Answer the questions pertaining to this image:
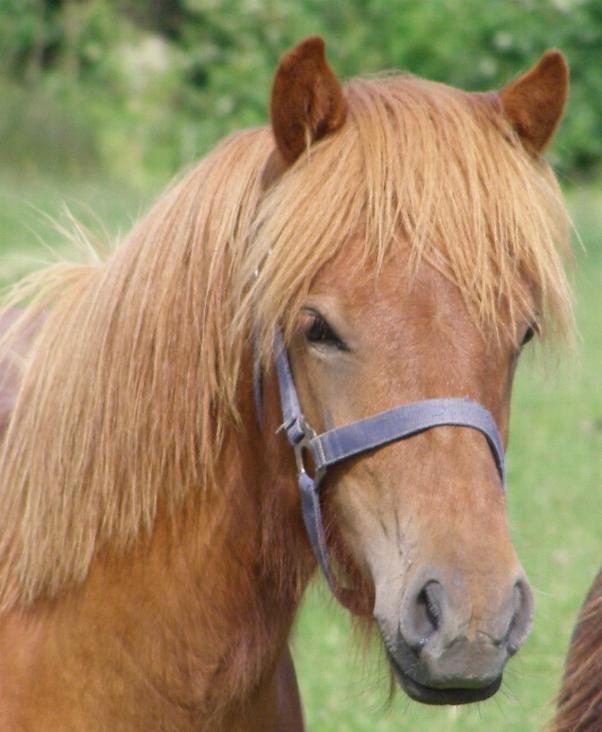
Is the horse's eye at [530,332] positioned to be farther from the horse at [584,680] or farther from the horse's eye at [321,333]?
the horse at [584,680]

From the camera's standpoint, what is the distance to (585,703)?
2.34m

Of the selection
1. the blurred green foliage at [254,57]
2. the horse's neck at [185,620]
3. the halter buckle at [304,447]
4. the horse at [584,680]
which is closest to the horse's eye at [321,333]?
the halter buckle at [304,447]

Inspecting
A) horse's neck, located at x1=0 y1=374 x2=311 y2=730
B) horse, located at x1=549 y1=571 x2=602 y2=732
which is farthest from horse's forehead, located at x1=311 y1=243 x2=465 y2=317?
horse, located at x1=549 y1=571 x2=602 y2=732

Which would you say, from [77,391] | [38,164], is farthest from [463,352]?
[38,164]

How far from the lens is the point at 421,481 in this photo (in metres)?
1.95

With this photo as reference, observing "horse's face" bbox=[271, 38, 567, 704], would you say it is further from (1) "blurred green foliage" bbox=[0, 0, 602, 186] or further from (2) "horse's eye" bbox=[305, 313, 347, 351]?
(1) "blurred green foliage" bbox=[0, 0, 602, 186]

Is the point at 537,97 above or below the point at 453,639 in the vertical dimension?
above

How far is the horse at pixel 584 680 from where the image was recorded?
2.30 m

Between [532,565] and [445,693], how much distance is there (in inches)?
160

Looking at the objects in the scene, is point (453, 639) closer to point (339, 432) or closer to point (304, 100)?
point (339, 432)

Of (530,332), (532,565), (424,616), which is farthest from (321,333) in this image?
(532,565)

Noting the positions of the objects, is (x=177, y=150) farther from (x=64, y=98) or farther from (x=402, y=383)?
(x=402, y=383)

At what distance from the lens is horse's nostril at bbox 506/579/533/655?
1892 millimetres

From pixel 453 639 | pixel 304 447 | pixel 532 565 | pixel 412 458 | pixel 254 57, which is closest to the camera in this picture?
pixel 453 639
